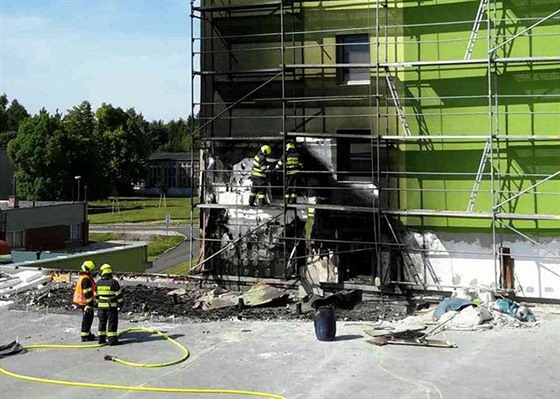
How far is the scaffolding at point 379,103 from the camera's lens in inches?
523

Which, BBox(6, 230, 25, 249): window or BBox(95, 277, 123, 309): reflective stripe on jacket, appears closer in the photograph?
BBox(95, 277, 123, 309): reflective stripe on jacket

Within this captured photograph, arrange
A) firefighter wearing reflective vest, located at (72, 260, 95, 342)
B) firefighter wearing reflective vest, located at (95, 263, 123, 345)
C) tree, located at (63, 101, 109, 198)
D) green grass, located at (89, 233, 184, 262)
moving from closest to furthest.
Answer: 1. firefighter wearing reflective vest, located at (95, 263, 123, 345)
2. firefighter wearing reflective vest, located at (72, 260, 95, 342)
3. green grass, located at (89, 233, 184, 262)
4. tree, located at (63, 101, 109, 198)

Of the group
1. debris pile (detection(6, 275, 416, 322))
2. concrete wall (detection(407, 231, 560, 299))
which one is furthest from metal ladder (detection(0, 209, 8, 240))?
concrete wall (detection(407, 231, 560, 299))

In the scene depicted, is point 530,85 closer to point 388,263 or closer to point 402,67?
point 402,67

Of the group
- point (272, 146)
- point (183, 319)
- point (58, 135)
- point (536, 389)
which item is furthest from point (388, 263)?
point (58, 135)

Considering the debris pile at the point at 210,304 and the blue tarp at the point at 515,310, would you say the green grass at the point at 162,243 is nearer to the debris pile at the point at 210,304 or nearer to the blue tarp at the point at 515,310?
the debris pile at the point at 210,304

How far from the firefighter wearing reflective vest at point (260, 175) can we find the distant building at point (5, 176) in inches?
2450

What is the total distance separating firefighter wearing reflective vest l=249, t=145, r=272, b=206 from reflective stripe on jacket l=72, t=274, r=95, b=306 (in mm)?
5243

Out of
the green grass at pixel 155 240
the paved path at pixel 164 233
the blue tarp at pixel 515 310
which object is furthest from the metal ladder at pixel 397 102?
the green grass at pixel 155 240

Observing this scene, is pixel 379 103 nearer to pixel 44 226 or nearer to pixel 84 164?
pixel 44 226

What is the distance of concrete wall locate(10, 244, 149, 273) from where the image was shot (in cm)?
1921

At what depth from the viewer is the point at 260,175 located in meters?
14.9

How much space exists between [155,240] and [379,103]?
3531 centimetres

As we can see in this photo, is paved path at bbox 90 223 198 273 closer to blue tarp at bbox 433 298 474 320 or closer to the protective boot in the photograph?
the protective boot
